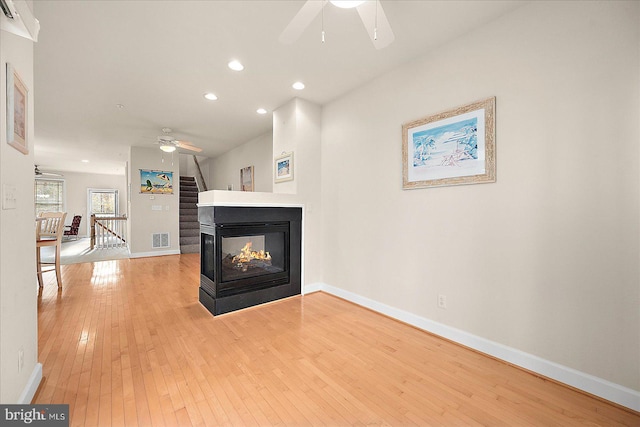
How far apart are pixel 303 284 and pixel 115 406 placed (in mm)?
2402

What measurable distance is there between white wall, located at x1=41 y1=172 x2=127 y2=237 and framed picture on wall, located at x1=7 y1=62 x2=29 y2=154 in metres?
12.5

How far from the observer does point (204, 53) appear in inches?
105

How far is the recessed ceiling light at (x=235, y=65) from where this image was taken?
2834 millimetres

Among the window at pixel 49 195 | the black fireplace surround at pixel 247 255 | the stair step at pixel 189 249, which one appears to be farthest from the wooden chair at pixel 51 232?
the window at pixel 49 195

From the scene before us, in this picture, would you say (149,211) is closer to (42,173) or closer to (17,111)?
(17,111)

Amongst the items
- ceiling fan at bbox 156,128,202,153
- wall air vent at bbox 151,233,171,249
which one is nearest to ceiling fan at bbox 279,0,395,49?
ceiling fan at bbox 156,128,202,153

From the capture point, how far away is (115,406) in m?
1.56

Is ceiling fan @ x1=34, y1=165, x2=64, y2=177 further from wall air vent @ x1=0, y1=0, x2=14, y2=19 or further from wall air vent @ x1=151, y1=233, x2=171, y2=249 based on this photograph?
wall air vent @ x1=0, y1=0, x2=14, y2=19

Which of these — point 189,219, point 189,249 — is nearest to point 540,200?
point 189,249

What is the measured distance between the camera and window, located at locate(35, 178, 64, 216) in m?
10.3

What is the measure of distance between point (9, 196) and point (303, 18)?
73.7 inches

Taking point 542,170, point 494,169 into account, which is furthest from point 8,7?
point 542,170

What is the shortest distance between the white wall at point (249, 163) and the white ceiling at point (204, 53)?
110 centimetres

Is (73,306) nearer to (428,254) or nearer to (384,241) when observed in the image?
(384,241)
